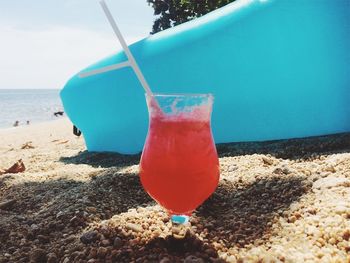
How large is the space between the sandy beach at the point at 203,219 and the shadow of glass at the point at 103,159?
26.6 inches

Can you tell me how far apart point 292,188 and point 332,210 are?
0.96ft

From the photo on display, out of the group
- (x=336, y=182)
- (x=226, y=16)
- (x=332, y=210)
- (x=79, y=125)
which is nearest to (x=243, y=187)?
(x=336, y=182)

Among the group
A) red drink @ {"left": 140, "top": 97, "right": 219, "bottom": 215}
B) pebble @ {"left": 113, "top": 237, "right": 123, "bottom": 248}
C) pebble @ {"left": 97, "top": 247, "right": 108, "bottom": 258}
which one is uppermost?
red drink @ {"left": 140, "top": 97, "right": 219, "bottom": 215}

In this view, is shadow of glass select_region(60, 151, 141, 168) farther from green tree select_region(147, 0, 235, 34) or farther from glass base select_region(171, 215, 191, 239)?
green tree select_region(147, 0, 235, 34)

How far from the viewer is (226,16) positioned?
281 centimetres

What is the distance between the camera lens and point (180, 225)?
3.91ft

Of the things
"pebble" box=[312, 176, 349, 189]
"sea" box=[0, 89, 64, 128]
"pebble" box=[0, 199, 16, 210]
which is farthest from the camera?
"sea" box=[0, 89, 64, 128]

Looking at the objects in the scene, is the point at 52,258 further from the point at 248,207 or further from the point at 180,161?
the point at 248,207

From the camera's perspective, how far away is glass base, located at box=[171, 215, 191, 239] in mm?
1158

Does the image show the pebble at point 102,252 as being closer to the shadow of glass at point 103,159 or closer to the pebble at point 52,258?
the pebble at point 52,258

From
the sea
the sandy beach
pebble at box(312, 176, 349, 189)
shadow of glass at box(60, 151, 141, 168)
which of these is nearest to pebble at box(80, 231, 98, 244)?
the sandy beach

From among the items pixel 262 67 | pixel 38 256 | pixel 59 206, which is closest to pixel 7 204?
pixel 59 206

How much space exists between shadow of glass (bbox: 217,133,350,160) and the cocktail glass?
119cm

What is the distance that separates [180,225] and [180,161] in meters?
0.23
